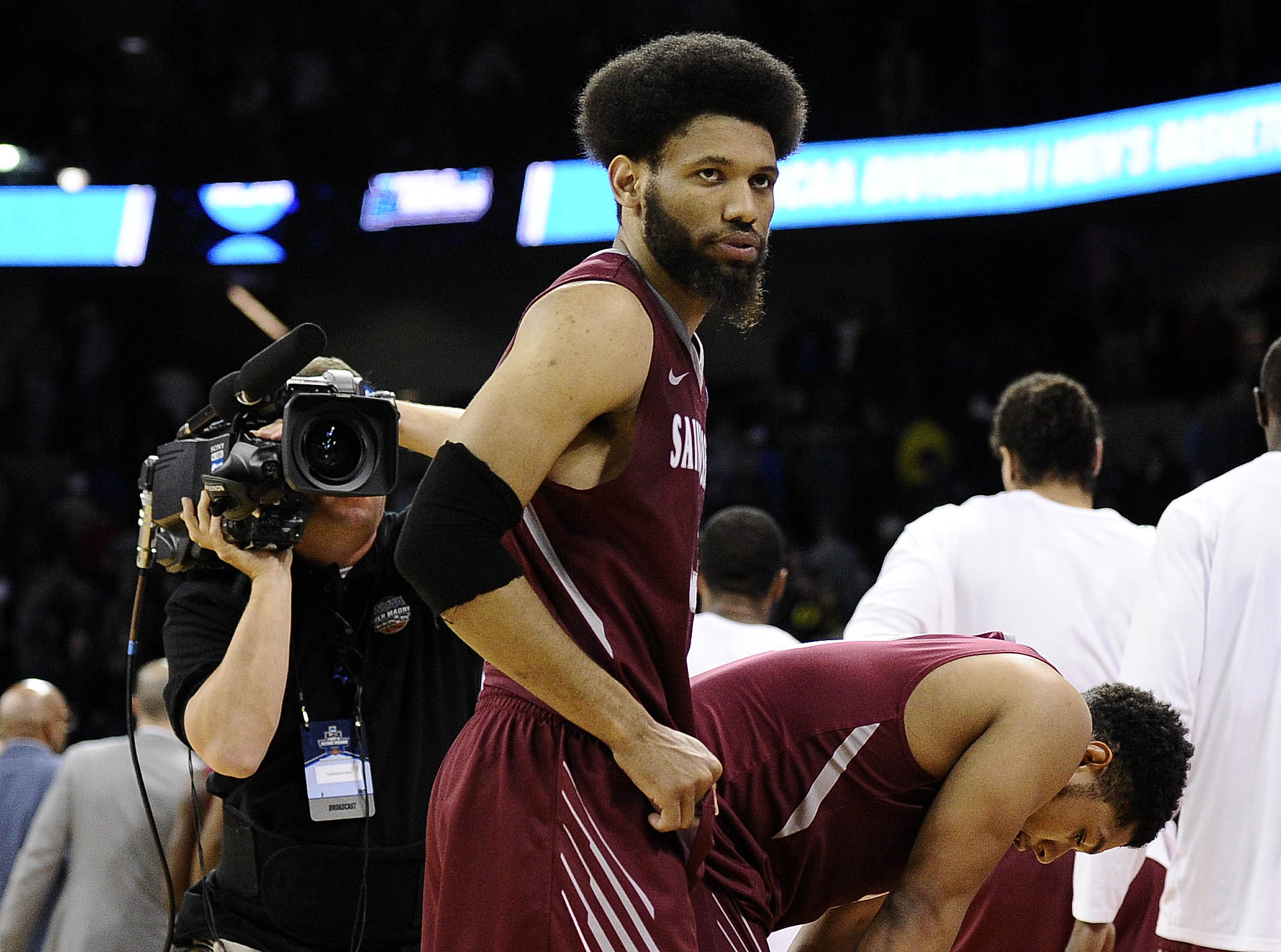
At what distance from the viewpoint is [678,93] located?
2.06 meters

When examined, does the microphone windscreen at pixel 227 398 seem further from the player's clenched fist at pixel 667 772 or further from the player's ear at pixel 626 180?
the player's clenched fist at pixel 667 772

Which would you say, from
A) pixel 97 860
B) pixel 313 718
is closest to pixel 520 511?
pixel 313 718

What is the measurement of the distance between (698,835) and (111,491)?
12725mm

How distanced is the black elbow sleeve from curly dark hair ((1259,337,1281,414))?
1985 millimetres

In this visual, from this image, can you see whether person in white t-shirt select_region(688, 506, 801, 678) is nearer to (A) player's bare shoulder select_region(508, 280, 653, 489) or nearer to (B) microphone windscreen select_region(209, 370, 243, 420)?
(B) microphone windscreen select_region(209, 370, 243, 420)

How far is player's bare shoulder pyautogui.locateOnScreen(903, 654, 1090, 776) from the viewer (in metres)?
2.26

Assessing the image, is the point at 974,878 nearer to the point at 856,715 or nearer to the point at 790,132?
the point at 856,715

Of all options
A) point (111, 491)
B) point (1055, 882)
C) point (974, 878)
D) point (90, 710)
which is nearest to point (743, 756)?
point (974, 878)

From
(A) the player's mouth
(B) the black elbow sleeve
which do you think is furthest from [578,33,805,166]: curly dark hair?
(B) the black elbow sleeve

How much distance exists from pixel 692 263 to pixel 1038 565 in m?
2.01

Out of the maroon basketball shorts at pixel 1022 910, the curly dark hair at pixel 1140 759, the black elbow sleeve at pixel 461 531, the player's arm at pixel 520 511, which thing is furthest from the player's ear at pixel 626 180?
the maroon basketball shorts at pixel 1022 910

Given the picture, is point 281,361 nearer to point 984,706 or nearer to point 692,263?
point 692,263

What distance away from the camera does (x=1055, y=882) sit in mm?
3400

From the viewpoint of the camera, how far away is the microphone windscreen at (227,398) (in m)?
2.56
